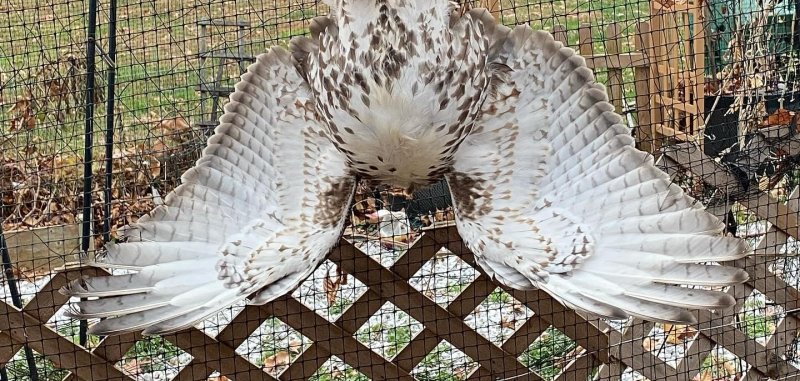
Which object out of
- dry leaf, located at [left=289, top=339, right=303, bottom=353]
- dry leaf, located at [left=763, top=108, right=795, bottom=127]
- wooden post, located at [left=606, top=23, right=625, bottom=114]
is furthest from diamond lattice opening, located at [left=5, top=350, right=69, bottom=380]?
dry leaf, located at [left=763, top=108, right=795, bottom=127]

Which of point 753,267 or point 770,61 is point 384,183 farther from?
point 770,61

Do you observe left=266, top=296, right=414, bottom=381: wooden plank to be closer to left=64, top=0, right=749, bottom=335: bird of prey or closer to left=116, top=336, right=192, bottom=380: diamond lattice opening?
left=64, top=0, right=749, bottom=335: bird of prey

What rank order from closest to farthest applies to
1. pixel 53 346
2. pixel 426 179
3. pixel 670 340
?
pixel 426 179
pixel 53 346
pixel 670 340

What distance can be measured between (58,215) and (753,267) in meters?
2.96

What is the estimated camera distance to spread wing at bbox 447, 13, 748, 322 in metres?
2.12

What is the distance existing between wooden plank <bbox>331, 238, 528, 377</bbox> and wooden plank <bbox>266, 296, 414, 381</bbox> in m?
0.16

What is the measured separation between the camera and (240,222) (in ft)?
8.38

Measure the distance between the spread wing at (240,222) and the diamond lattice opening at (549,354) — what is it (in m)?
1.08

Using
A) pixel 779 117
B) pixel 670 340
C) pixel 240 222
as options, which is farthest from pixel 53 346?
pixel 779 117

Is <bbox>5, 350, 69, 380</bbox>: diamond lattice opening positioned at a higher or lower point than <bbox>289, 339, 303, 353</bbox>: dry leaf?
higher

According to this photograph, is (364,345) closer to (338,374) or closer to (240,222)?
(240,222)

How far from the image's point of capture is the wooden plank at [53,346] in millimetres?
2504

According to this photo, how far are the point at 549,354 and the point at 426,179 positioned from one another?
1266 mm

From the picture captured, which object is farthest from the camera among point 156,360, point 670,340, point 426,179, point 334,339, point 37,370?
point 670,340
